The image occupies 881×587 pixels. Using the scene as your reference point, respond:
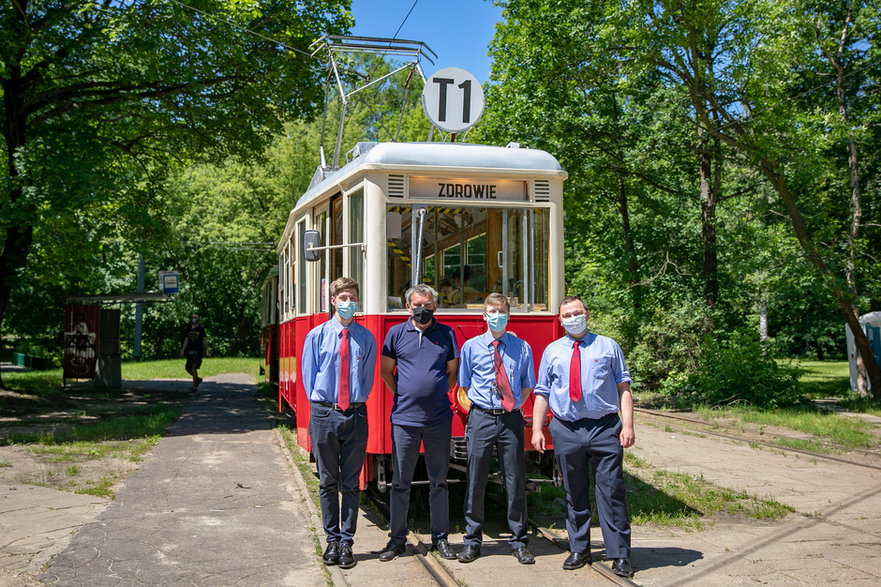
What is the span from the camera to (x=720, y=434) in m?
14.5

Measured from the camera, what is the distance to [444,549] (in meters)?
6.47

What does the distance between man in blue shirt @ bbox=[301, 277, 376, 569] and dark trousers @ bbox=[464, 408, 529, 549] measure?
837 millimetres

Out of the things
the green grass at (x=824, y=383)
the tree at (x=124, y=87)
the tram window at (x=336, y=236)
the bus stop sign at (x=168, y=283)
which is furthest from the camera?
the bus stop sign at (x=168, y=283)

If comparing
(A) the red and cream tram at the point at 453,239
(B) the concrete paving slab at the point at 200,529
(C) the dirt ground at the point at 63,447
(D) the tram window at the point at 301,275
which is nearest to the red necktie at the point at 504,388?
(A) the red and cream tram at the point at 453,239

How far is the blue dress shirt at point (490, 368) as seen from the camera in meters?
6.42

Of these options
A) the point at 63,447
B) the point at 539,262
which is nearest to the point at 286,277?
the point at 63,447

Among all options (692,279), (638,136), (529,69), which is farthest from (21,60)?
(692,279)

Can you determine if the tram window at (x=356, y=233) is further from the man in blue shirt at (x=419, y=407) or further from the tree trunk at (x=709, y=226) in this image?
the tree trunk at (x=709, y=226)

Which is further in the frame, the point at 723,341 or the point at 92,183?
the point at 723,341

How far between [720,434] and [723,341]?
6.93 m

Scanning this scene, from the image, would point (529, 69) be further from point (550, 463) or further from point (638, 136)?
point (550, 463)

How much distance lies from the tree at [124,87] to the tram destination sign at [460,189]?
9.43 m

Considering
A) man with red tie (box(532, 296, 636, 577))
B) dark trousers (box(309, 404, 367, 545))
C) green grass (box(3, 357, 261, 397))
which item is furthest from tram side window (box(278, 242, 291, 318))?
green grass (box(3, 357, 261, 397))

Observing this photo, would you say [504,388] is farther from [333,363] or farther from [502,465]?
[333,363]
